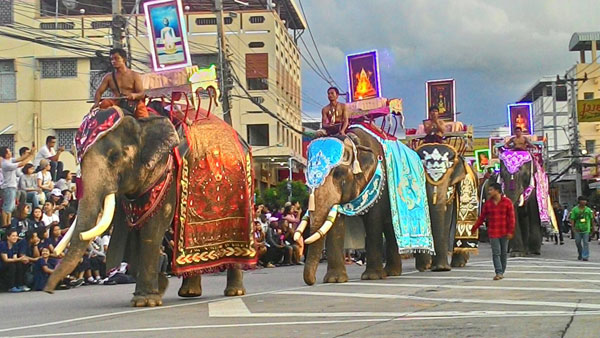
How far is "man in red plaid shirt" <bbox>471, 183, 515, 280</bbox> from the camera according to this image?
14773mm

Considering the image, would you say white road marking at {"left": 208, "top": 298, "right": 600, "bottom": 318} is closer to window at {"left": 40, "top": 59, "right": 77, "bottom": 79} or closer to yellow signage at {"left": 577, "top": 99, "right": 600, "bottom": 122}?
window at {"left": 40, "top": 59, "right": 77, "bottom": 79}

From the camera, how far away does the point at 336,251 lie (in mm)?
14242

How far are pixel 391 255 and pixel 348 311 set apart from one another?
6.33 metres

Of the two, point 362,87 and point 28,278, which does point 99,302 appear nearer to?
point 28,278

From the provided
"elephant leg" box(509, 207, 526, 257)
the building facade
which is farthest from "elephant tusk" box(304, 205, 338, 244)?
the building facade

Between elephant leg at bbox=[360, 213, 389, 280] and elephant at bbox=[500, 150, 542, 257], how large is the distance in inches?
307

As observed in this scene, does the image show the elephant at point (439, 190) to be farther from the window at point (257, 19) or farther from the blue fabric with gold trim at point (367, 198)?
the window at point (257, 19)

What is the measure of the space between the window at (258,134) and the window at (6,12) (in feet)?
53.2

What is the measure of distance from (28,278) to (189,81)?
7.36 meters

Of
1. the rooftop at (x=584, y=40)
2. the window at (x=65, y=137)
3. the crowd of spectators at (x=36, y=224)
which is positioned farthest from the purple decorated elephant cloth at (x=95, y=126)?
the rooftop at (x=584, y=40)

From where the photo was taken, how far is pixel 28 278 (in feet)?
56.1

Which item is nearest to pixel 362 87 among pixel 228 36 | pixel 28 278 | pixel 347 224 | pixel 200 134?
pixel 347 224

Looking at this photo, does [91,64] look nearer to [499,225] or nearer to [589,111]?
[589,111]

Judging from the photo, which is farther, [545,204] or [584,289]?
[545,204]
